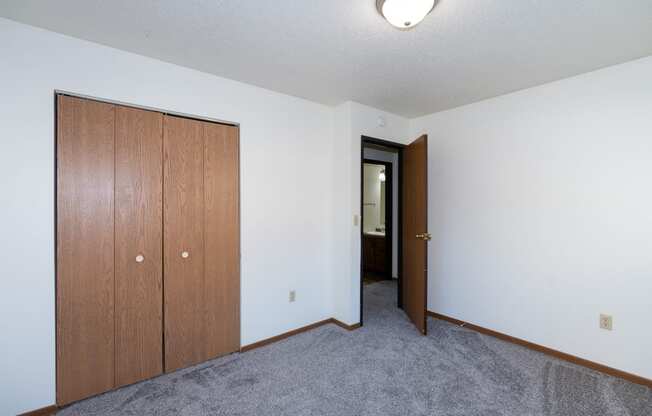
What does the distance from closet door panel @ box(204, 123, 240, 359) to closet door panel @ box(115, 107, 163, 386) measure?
0.36 m

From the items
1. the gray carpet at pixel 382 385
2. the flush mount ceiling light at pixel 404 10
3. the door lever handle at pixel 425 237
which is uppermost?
the flush mount ceiling light at pixel 404 10

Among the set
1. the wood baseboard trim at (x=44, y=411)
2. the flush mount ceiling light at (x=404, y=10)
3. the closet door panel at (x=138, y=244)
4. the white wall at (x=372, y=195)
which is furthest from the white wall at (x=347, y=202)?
the white wall at (x=372, y=195)

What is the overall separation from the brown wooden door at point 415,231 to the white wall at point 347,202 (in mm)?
569

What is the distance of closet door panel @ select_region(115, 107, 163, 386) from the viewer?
7.07 ft

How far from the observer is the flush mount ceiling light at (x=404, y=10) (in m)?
1.51

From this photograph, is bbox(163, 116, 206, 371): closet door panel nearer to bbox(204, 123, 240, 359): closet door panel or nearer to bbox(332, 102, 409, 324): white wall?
bbox(204, 123, 240, 359): closet door panel

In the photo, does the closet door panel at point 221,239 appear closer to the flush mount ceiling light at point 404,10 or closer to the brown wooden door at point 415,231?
the flush mount ceiling light at point 404,10

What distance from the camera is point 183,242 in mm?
2420

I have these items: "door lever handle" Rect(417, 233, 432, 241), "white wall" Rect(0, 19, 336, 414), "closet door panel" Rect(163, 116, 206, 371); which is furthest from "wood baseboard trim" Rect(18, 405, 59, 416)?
"door lever handle" Rect(417, 233, 432, 241)

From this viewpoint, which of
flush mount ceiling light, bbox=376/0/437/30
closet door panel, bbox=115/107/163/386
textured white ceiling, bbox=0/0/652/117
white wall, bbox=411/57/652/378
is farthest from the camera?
white wall, bbox=411/57/652/378

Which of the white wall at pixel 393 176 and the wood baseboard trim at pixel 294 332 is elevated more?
the white wall at pixel 393 176

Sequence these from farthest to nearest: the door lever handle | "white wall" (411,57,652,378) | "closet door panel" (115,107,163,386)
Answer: the door lever handle
"white wall" (411,57,652,378)
"closet door panel" (115,107,163,386)

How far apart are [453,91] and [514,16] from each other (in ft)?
3.85

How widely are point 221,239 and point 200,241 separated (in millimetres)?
174
